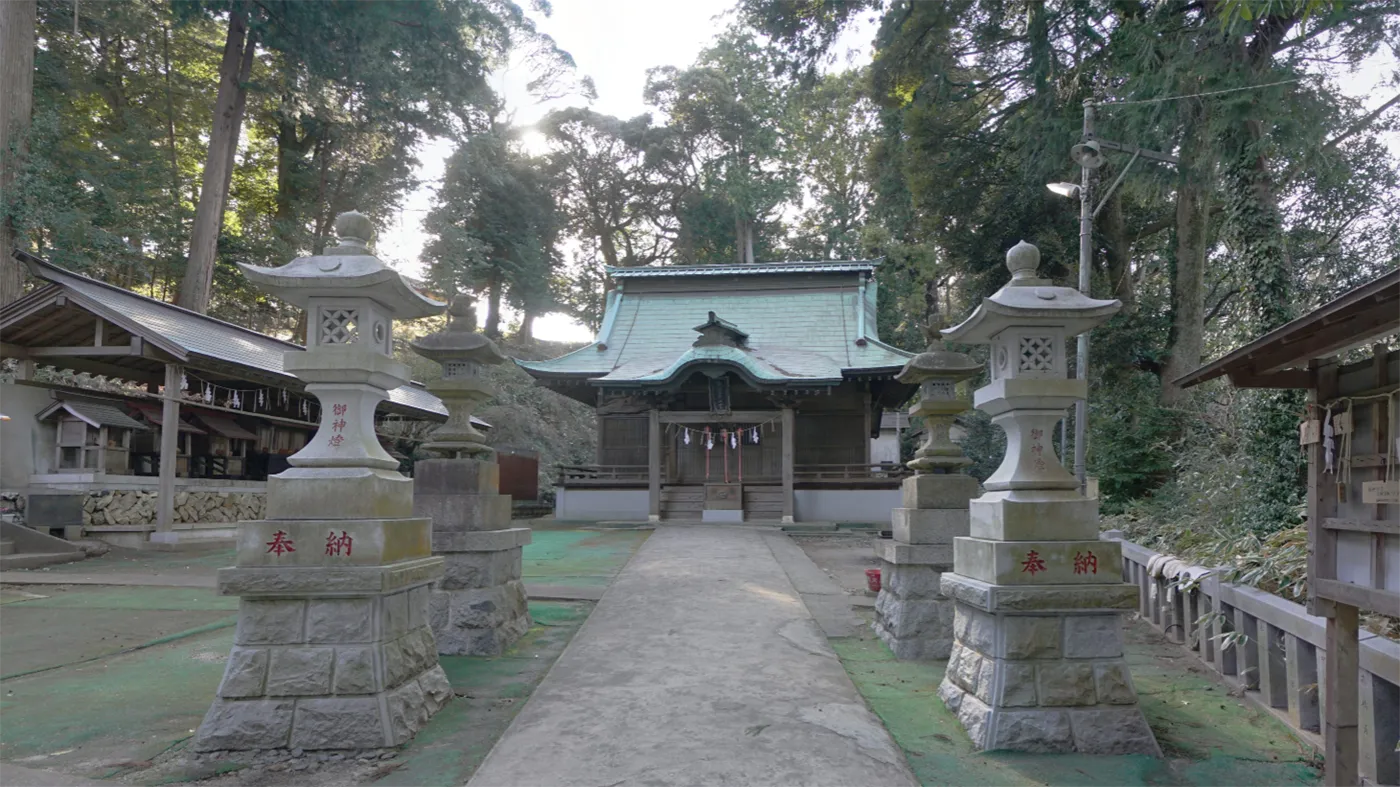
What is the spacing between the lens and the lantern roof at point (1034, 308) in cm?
452

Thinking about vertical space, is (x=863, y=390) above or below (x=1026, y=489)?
above

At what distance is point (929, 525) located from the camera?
6.55m

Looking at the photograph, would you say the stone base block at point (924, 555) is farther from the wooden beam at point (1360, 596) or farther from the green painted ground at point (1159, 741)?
the wooden beam at point (1360, 596)

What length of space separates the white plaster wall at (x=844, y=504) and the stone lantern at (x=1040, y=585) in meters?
13.9

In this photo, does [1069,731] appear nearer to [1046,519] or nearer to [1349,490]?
[1046,519]

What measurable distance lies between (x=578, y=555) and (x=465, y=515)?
6.47 metres

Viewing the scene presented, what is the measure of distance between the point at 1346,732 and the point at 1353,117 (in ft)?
36.4

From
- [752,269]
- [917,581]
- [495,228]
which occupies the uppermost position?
[495,228]

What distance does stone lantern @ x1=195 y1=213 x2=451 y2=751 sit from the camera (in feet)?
13.5

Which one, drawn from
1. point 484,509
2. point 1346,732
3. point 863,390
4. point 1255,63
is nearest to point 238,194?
point 863,390

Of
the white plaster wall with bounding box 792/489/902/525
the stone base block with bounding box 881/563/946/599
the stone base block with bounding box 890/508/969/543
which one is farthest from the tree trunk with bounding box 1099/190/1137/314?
the stone base block with bounding box 881/563/946/599

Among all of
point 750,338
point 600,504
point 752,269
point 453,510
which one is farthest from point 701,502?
point 453,510

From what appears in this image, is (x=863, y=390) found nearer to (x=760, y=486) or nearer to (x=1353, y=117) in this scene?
(x=760, y=486)

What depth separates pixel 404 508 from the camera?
4730 mm
